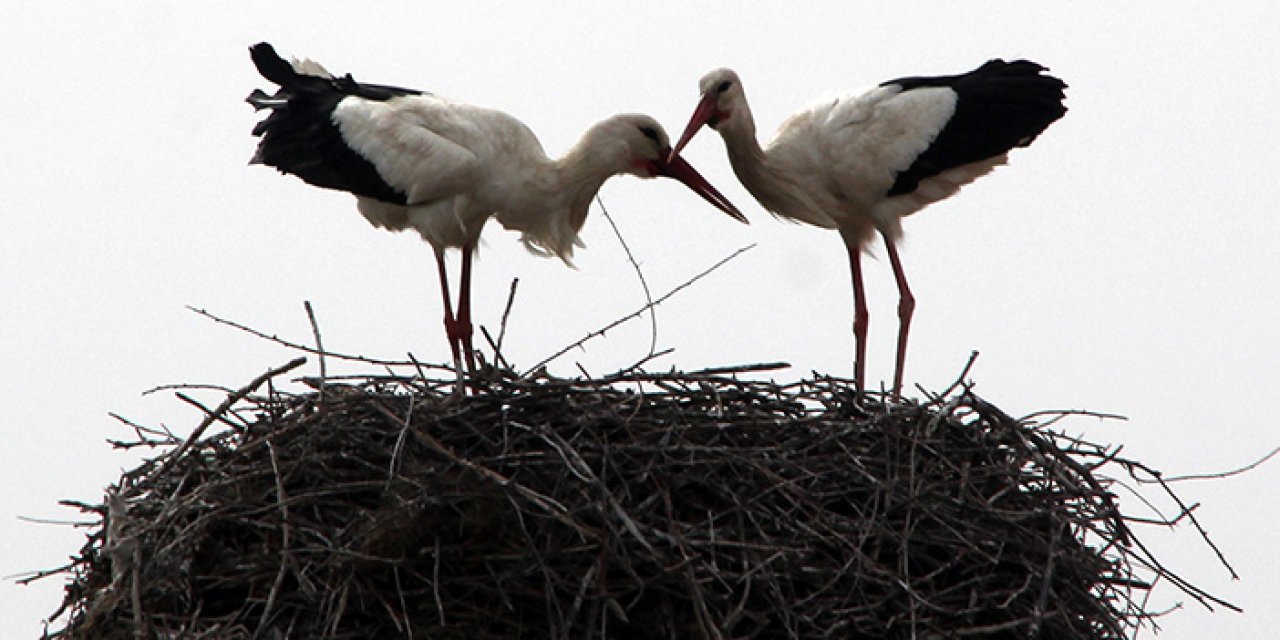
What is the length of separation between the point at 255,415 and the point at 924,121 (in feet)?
8.84

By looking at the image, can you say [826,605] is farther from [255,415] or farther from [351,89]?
[351,89]

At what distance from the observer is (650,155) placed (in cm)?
700

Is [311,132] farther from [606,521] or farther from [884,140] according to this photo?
[606,521]

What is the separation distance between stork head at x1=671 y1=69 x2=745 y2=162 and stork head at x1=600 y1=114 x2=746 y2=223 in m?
0.05

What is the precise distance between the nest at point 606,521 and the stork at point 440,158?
1.38 meters

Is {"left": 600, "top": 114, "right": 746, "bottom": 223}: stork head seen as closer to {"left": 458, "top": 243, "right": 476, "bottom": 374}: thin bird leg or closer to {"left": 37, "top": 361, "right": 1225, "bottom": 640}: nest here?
{"left": 458, "top": 243, "right": 476, "bottom": 374}: thin bird leg

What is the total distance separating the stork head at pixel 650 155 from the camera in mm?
6945

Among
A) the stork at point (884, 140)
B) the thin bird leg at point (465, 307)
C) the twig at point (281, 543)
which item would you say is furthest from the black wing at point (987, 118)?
the twig at point (281, 543)

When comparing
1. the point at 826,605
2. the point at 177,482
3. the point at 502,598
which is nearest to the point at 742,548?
the point at 826,605

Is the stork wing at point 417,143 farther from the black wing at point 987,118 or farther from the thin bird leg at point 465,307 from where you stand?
the black wing at point 987,118

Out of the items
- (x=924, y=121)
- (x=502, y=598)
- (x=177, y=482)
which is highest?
(x=924, y=121)

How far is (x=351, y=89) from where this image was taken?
7059 mm

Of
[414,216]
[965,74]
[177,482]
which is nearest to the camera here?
[177,482]

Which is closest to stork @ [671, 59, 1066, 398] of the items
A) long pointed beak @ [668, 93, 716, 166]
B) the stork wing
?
long pointed beak @ [668, 93, 716, 166]
